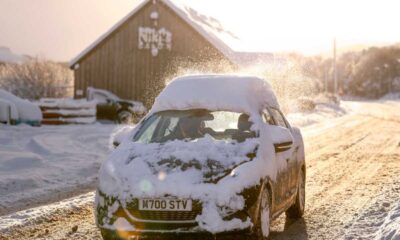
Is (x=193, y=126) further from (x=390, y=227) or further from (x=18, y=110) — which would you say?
(x=18, y=110)

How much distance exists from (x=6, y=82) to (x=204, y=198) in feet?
160

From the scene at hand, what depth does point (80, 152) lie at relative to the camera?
655 inches

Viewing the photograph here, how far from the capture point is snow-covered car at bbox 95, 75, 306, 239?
19.9ft

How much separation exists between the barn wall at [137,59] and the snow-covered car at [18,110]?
30.3 ft

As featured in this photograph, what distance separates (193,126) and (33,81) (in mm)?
47214

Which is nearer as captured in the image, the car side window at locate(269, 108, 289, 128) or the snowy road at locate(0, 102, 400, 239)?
the snowy road at locate(0, 102, 400, 239)

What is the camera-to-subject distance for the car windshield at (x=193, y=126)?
7289mm

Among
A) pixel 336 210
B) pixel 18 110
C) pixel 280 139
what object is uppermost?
pixel 280 139

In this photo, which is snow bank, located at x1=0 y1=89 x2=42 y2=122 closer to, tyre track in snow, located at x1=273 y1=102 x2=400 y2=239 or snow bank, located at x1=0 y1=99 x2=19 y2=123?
snow bank, located at x1=0 y1=99 x2=19 y2=123

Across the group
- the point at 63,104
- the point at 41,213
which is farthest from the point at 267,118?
the point at 63,104

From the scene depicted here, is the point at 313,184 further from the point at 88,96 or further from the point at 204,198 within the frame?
the point at 88,96

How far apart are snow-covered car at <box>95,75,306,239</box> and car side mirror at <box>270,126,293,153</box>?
1 cm

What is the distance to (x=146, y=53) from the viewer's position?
34.4m

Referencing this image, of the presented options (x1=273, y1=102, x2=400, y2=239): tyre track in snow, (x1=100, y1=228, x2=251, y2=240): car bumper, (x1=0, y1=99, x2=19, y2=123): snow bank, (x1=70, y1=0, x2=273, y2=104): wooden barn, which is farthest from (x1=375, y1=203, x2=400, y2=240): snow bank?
(x1=70, y1=0, x2=273, y2=104): wooden barn
